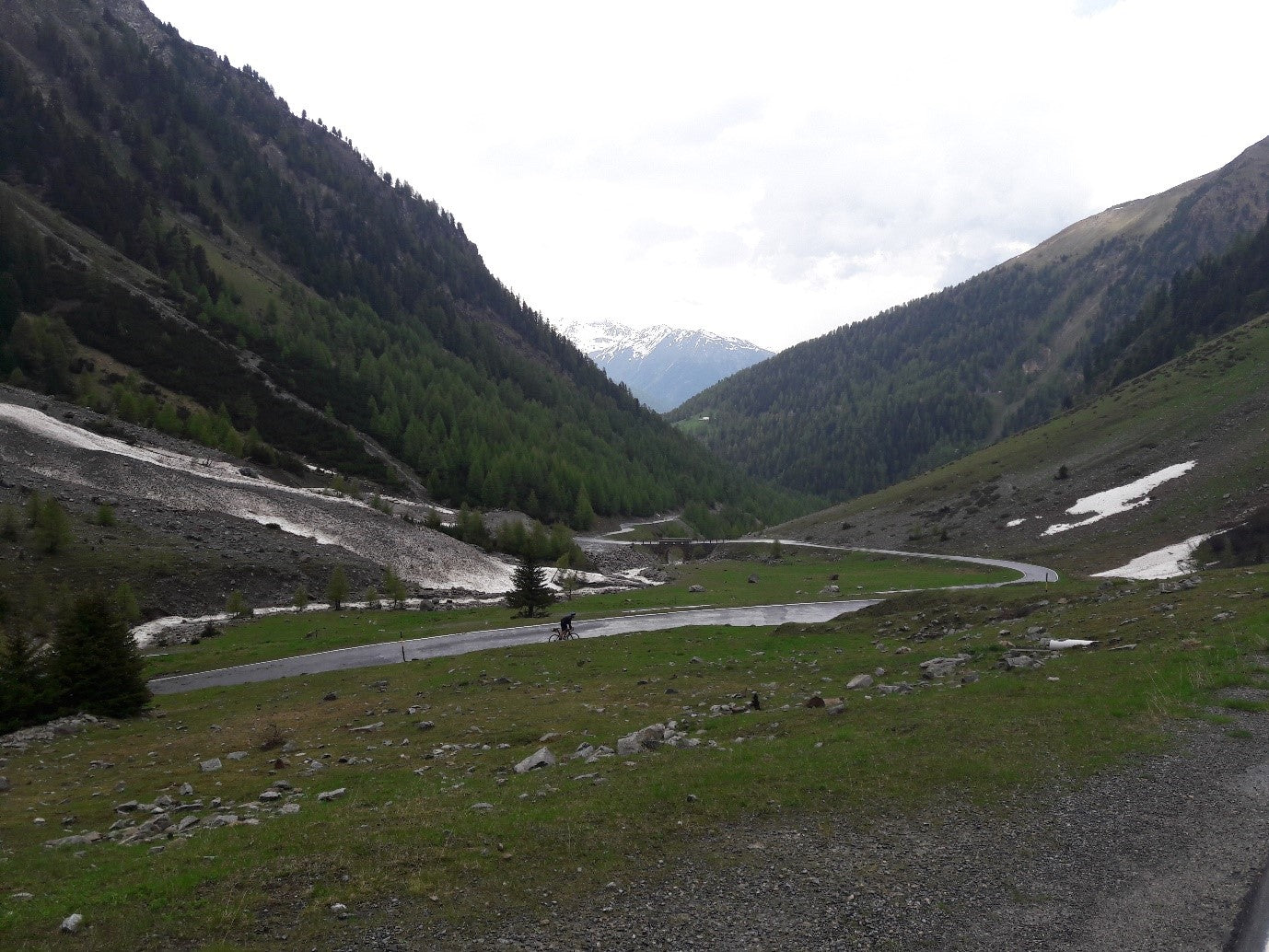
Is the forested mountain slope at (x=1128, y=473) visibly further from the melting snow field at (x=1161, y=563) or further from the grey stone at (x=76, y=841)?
the grey stone at (x=76, y=841)

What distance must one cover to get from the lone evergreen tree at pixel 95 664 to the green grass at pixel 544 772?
179 cm

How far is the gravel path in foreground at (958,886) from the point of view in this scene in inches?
345

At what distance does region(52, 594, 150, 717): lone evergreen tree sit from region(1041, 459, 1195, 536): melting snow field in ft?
307

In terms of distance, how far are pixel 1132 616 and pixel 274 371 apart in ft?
488

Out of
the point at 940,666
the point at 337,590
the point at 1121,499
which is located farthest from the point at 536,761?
the point at 1121,499

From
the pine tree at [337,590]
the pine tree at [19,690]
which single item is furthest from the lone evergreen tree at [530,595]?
the pine tree at [19,690]

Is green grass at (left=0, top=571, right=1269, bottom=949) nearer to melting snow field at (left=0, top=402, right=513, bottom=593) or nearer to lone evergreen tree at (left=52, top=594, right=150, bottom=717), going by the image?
lone evergreen tree at (left=52, top=594, right=150, bottom=717)

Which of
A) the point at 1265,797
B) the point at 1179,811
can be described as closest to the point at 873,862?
the point at 1179,811

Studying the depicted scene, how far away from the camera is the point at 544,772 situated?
16.6m

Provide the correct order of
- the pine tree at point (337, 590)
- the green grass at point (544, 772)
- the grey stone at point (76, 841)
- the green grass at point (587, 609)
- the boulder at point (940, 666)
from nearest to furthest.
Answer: the green grass at point (544, 772)
the grey stone at point (76, 841)
the boulder at point (940, 666)
the green grass at point (587, 609)
the pine tree at point (337, 590)

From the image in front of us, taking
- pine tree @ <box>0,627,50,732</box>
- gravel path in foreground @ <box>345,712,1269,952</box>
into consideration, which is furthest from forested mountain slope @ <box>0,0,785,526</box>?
gravel path in foreground @ <box>345,712,1269,952</box>

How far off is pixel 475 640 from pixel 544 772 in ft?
112

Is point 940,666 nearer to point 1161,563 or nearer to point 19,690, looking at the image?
point 19,690

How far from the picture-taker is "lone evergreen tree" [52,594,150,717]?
99.0ft
